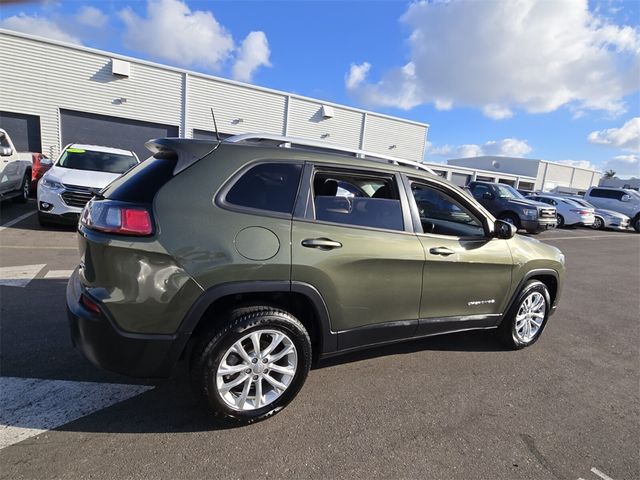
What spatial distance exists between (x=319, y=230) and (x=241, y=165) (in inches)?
26.0

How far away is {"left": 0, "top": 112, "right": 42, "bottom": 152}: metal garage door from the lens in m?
15.9

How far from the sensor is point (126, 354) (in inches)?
88.7

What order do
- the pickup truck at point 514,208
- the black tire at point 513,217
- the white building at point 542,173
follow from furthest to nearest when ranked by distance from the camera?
the white building at point 542,173 → the black tire at point 513,217 → the pickup truck at point 514,208

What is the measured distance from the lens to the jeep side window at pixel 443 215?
10.8 feet

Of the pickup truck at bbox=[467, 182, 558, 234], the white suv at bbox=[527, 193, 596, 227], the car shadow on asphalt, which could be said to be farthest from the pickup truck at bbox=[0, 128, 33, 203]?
the white suv at bbox=[527, 193, 596, 227]

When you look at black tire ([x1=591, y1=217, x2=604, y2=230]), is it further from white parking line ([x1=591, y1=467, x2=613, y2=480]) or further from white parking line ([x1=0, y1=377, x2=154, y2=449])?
white parking line ([x1=0, y1=377, x2=154, y2=449])

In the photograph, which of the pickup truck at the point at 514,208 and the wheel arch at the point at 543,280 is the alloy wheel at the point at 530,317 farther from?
the pickup truck at the point at 514,208

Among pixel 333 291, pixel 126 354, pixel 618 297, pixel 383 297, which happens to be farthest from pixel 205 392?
pixel 618 297

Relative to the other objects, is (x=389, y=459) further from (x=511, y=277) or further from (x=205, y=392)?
(x=511, y=277)

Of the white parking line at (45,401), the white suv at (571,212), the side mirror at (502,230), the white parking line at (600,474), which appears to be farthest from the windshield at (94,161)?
the white suv at (571,212)

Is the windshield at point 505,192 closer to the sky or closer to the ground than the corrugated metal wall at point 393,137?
closer to the ground

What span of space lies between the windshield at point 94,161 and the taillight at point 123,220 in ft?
23.9

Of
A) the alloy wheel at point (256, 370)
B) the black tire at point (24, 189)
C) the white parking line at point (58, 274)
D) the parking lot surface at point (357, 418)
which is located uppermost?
the black tire at point (24, 189)

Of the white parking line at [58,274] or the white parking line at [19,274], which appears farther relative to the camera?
the white parking line at [58,274]
